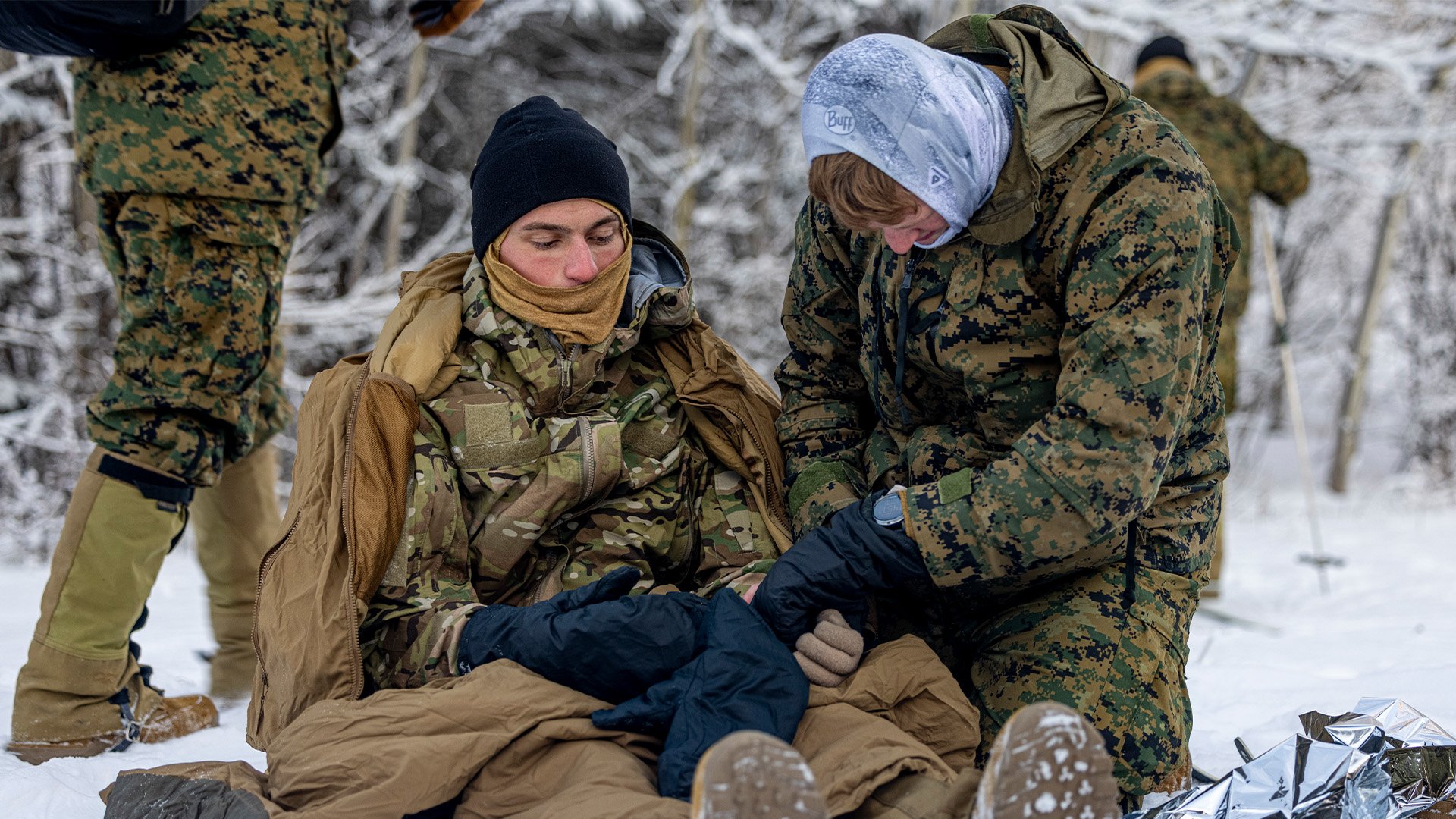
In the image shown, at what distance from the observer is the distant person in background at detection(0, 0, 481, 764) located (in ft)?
9.00

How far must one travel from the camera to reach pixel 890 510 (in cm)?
217

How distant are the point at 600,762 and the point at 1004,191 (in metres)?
1.25

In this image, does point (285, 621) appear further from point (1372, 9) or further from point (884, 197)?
point (1372, 9)

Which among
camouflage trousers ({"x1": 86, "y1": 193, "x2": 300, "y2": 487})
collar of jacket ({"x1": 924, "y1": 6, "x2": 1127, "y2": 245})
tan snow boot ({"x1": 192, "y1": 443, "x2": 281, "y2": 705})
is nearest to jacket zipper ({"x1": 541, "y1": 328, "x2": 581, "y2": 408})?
collar of jacket ({"x1": 924, "y1": 6, "x2": 1127, "y2": 245})

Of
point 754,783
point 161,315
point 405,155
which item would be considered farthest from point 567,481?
point 405,155

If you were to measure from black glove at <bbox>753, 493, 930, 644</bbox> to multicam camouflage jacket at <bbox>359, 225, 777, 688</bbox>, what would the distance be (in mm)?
259

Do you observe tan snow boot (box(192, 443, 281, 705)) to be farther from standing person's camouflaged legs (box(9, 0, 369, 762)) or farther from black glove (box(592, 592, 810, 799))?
black glove (box(592, 592, 810, 799))

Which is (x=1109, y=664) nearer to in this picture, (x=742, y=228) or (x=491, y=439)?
(x=491, y=439)

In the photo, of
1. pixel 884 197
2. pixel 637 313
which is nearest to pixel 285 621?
pixel 637 313

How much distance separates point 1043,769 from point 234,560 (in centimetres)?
271

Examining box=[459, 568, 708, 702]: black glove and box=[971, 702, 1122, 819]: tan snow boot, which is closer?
box=[971, 702, 1122, 819]: tan snow boot

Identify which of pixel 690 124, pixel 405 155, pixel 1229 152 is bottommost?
pixel 405 155

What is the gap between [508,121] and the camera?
8.50 ft

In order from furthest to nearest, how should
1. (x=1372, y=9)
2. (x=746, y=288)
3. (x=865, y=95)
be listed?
(x=746, y=288)
(x=1372, y=9)
(x=865, y=95)
